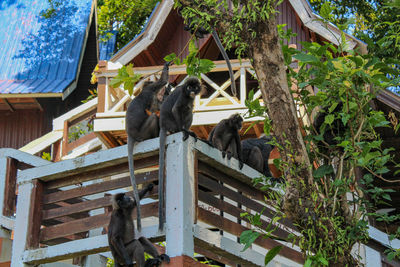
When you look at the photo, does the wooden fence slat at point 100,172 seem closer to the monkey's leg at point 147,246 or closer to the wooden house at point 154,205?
the wooden house at point 154,205

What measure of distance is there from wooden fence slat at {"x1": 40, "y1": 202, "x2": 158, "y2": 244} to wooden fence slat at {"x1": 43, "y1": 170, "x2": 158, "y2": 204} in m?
0.32

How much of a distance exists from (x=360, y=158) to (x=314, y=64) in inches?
41.1

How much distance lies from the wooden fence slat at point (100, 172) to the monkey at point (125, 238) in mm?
354

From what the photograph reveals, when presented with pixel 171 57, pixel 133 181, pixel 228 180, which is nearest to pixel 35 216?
pixel 133 181

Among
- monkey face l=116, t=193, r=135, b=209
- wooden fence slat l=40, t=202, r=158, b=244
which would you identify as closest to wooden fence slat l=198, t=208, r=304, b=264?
wooden fence slat l=40, t=202, r=158, b=244

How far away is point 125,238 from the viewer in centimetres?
828

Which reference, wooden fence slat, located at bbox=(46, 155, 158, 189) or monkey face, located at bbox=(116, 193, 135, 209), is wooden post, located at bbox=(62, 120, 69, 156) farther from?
monkey face, located at bbox=(116, 193, 135, 209)

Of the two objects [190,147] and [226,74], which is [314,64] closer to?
[190,147]

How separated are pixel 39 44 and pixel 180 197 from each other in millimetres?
12590

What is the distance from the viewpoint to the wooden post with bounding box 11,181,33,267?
8.99 meters

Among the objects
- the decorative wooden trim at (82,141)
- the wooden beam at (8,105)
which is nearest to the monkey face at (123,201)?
the decorative wooden trim at (82,141)

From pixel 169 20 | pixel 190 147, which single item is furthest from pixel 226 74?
pixel 190 147

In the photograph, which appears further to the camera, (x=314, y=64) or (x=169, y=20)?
(x=169, y=20)

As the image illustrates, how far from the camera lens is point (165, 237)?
7.86 meters
